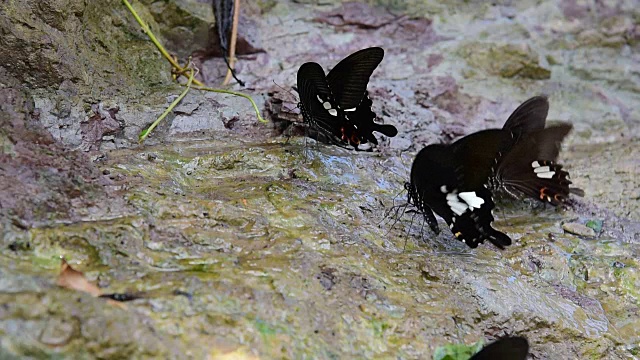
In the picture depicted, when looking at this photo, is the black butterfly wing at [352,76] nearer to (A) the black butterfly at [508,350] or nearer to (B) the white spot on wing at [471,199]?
(B) the white spot on wing at [471,199]

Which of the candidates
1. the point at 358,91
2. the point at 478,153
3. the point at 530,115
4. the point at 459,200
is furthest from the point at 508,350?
the point at 530,115

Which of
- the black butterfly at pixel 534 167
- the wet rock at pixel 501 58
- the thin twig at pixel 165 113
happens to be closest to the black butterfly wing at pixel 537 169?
the black butterfly at pixel 534 167

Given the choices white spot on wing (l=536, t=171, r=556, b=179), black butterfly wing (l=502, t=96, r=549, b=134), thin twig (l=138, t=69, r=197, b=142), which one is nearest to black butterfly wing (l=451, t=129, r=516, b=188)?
white spot on wing (l=536, t=171, r=556, b=179)

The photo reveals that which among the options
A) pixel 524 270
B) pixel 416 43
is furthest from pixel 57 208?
pixel 416 43

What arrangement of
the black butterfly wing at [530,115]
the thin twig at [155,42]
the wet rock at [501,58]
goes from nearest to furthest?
the thin twig at [155,42] < the black butterfly wing at [530,115] < the wet rock at [501,58]

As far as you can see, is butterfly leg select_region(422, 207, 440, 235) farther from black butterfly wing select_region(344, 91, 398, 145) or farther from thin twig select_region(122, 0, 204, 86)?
thin twig select_region(122, 0, 204, 86)

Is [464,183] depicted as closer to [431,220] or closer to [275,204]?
[431,220]
